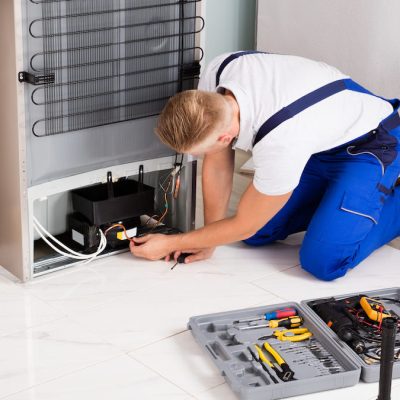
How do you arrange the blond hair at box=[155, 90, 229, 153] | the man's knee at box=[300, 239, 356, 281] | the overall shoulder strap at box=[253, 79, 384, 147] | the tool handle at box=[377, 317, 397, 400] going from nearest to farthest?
the tool handle at box=[377, 317, 397, 400], the blond hair at box=[155, 90, 229, 153], the overall shoulder strap at box=[253, 79, 384, 147], the man's knee at box=[300, 239, 356, 281]

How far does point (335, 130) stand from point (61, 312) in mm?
964

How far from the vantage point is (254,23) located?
377 cm

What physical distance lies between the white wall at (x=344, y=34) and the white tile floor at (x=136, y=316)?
2.39 feet

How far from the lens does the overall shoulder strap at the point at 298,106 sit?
240 centimetres

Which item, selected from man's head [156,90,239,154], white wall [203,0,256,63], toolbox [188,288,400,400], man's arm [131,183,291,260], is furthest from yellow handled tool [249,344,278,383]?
white wall [203,0,256,63]

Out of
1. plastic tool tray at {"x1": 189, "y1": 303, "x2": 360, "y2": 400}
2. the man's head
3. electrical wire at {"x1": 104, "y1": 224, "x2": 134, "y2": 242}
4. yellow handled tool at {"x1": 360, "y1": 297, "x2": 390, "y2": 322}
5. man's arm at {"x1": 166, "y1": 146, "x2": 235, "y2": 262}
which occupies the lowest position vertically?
plastic tool tray at {"x1": 189, "y1": 303, "x2": 360, "y2": 400}

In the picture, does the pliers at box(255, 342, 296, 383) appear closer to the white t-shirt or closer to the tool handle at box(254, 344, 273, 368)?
the tool handle at box(254, 344, 273, 368)

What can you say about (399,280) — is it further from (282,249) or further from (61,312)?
(61,312)

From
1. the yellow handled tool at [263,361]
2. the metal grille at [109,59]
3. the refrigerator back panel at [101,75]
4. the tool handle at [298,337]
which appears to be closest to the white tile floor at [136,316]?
the yellow handled tool at [263,361]

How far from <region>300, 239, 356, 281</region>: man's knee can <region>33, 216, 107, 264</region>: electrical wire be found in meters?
0.64

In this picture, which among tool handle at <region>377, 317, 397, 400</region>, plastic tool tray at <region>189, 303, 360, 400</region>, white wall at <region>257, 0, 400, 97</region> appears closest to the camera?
tool handle at <region>377, 317, 397, 400</region>

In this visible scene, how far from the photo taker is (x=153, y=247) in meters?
2.78

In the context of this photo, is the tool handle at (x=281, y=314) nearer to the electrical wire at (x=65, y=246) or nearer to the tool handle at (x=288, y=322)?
the tool handle at (x=288, y=322)

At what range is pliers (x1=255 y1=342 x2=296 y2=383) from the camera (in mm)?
2127
